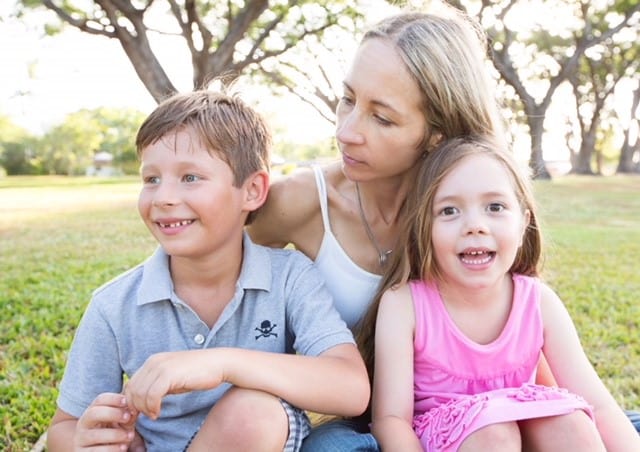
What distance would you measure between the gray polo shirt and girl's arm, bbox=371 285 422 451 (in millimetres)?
165

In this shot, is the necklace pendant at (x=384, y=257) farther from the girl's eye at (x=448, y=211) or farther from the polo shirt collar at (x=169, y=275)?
the polo shirt collar at (x=169, y=275)

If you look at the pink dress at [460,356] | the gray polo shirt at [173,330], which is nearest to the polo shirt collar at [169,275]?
the gray polo shirt at [173,330]

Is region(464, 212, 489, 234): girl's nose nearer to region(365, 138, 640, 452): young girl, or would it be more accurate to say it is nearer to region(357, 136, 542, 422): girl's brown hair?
region(365, 138, 640, 452): young girl

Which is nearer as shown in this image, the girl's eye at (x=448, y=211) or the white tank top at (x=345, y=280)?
the girl's eye at (x=448, y=211)

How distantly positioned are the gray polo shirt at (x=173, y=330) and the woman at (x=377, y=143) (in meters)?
0.28

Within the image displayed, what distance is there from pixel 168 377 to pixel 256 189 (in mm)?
766

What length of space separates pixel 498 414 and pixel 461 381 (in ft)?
1.14

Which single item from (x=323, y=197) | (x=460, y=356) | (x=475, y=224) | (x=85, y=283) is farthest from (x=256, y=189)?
(x=85, y=283)

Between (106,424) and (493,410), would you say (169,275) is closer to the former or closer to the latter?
(106,424)

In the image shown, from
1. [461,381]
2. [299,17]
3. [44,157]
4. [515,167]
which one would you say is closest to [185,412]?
[461,381]

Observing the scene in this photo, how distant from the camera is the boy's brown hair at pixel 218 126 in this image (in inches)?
78.0

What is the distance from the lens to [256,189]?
84.8 inches

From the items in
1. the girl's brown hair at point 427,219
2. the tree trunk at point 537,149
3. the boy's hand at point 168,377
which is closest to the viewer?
the boy's hand at point 168,377

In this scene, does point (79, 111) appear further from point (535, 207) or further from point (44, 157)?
point (535, 207)
